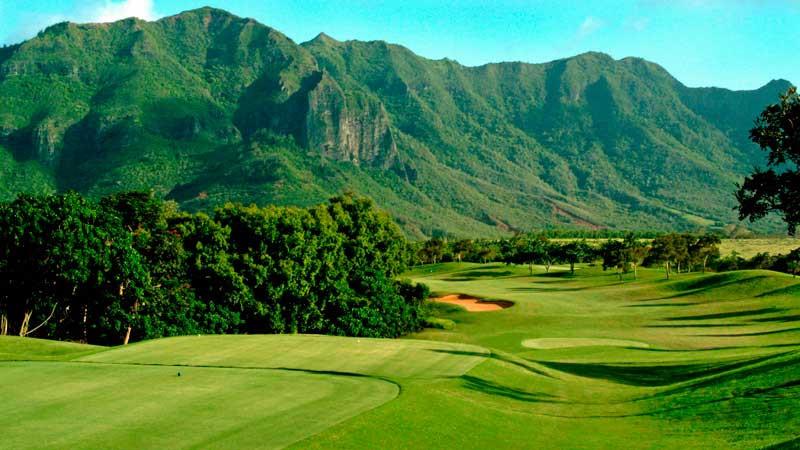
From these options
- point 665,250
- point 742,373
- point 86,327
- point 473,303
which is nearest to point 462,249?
point 665,250

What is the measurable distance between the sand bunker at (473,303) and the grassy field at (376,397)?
3007 cm

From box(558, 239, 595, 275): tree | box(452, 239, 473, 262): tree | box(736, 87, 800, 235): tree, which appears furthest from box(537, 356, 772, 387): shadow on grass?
box(452, 239, 473, 262): tree

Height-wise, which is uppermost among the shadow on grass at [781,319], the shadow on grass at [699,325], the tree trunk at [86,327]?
the tree trunk at [86,327]

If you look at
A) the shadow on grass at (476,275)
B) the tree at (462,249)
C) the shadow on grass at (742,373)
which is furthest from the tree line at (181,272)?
the tree at (462,249)

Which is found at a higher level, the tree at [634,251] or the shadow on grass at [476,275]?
the tree at [634,251]

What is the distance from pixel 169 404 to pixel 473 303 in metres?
56.5

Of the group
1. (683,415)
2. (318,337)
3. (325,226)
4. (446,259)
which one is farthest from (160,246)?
(446,259)

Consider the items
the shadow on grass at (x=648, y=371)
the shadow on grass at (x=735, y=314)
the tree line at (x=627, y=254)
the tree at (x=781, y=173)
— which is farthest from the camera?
the tree line at (x=627, y=254)

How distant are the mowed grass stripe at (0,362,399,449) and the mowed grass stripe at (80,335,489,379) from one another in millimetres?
1788

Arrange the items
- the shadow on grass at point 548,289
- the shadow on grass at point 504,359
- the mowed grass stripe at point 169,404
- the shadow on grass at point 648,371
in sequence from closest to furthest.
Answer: the mowed grass stripe at point 169,404 < the shadow on grass at point 504,359 < the shadow on grass at point 648,371 < the shadow on grass at point 548,289

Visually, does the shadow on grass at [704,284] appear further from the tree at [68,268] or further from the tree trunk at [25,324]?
the tree trunk at [25,324]

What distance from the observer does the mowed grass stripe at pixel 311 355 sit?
22.2 m

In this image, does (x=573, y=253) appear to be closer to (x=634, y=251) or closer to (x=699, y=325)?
(x=634, y=251)

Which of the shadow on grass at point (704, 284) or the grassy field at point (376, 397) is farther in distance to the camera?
the shadow on grass at point (704, 284)
